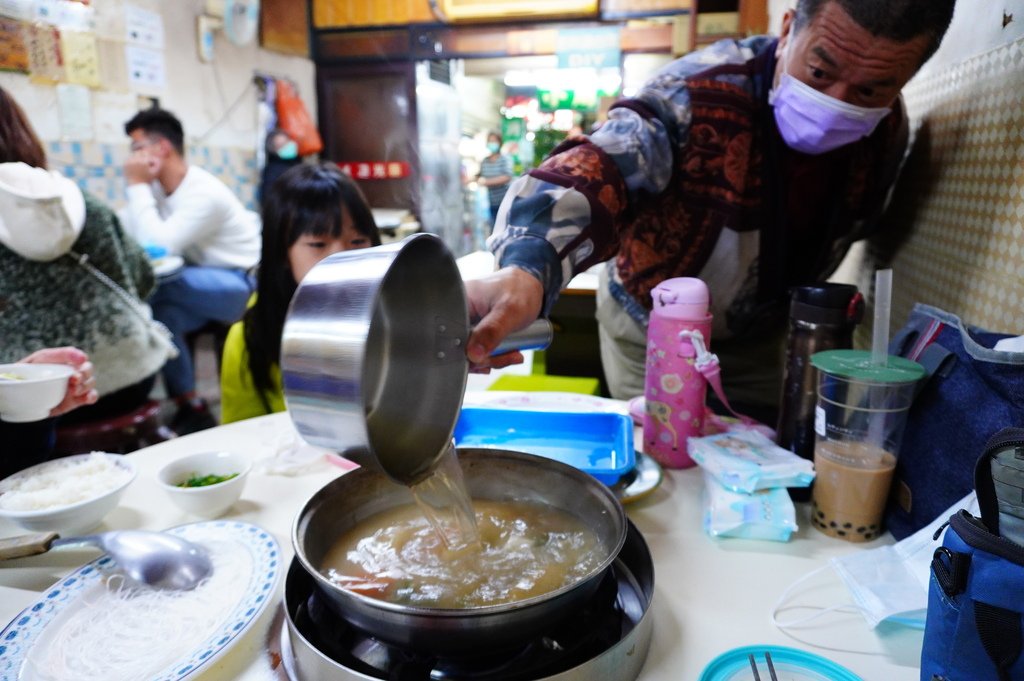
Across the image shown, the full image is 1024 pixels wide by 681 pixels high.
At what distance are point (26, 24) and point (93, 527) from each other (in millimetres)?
3981

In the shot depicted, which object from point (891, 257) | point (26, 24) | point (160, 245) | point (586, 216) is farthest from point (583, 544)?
point (26, 24)

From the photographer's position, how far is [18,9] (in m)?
3.67

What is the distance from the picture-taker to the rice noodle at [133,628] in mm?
773

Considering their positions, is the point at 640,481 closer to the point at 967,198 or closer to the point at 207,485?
the point at 207,485

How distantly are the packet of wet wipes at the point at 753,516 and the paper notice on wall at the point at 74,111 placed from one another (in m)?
4.61

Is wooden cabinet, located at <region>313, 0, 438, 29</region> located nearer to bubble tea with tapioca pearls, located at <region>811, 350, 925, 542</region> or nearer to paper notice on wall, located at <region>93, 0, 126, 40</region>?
paper notice on wall, located at <region>93, 0, 126, 40</region>

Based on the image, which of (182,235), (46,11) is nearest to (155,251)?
(182,235)

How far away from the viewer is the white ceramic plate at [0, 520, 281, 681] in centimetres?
77

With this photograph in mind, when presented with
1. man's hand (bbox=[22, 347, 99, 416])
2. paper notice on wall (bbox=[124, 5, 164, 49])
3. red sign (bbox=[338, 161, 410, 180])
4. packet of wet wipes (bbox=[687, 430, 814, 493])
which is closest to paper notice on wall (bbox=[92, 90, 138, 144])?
paper notice on wall (bbox=[124, 5, 164, 49])

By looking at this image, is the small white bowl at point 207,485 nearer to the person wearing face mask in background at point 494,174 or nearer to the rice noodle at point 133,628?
the rice noodle at point 133,628

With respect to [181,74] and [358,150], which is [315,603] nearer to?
[181,74]

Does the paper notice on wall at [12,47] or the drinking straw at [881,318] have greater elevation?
the paper notice on wall at [12,47]

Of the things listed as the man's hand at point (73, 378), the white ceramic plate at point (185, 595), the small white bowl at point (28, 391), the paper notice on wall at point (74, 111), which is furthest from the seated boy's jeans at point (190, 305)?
the white ceramic plate at point (185, 595)

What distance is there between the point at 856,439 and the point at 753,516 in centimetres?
24
